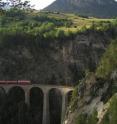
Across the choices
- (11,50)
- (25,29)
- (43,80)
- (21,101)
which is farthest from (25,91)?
(25,29)

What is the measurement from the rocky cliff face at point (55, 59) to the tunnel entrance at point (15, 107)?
8821 millimetres

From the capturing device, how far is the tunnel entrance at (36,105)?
106 m

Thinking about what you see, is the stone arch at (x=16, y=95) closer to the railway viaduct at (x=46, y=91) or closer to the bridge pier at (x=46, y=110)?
the railway viaduct at (x=46, y=91)

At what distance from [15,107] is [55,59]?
2028 centimetres

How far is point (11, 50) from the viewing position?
122062mm

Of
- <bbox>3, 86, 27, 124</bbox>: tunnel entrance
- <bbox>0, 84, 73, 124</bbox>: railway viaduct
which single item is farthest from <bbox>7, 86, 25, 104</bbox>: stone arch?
<bbox>0, 84, 73, 124</bbox>: railway viaduct

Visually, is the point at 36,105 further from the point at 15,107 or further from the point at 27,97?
the point at 15,107

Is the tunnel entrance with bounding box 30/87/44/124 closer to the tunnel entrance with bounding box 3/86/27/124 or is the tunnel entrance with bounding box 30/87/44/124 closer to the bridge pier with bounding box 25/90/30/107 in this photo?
the bridge pier with bounding box 25/90/30/107

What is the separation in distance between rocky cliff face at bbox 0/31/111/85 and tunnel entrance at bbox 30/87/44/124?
24.8ft

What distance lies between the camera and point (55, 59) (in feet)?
395

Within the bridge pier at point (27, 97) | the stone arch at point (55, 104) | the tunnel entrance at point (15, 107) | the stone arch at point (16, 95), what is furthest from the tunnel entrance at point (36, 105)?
the stone arch at point (55, 104)

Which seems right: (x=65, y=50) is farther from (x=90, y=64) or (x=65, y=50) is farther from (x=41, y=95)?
(x=41, y=95)

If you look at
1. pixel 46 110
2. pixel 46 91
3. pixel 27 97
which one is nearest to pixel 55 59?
pixel 27 97

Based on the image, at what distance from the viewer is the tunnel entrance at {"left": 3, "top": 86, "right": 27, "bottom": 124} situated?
10419 centimetres
